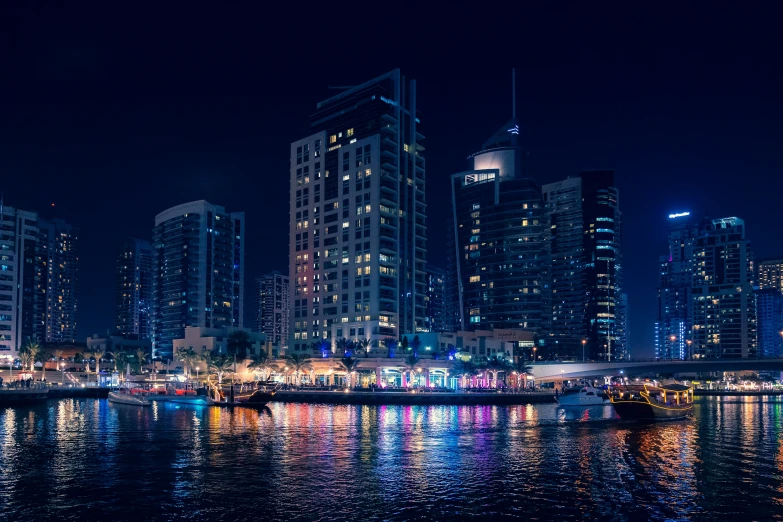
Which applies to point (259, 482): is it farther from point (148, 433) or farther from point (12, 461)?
point (148, 433)

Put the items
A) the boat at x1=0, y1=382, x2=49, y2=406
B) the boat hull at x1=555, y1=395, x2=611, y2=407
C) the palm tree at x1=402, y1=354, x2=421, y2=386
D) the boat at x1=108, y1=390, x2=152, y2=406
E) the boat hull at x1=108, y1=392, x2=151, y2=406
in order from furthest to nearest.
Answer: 1. the palm tree at x1=402, y1=354, x2=421, y2=386
2. the boat hull at x1=555, y1=395, x2=611, y2=407
3. the boat at x1=0, y1=382, x2=49, y2=406
4. the boat at x1=108, y1=390, x2=152, y2=406
5. the boat hull at x1=108, y1=392, x2=151, y2=406

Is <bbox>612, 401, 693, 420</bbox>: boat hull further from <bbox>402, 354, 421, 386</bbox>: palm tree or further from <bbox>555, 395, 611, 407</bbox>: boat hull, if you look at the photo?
<bbox>402, 354, 421, 386</bbox>: palm tree

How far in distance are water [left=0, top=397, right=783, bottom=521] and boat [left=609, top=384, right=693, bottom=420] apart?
684cm

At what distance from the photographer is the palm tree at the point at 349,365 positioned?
186m

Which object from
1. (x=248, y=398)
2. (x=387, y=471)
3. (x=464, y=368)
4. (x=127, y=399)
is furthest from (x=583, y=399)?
(x=387, y=471)

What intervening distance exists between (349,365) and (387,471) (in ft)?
420

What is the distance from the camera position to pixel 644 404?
10625 centimetres

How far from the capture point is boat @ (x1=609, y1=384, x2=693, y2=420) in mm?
106500

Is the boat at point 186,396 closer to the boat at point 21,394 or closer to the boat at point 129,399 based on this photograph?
the boat at point 129,399

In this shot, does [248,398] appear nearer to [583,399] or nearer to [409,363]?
[409,363]

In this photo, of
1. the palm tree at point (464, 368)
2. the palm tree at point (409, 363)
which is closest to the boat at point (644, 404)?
the palm tree at point (409, 363)

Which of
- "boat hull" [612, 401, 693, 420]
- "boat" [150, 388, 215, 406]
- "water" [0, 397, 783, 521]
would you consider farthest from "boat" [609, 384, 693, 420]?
"boat" [150, 388, 215, 406]

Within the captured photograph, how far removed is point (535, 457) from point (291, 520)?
102 ft

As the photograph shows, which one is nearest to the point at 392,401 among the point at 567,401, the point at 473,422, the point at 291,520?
the point at 567,401
